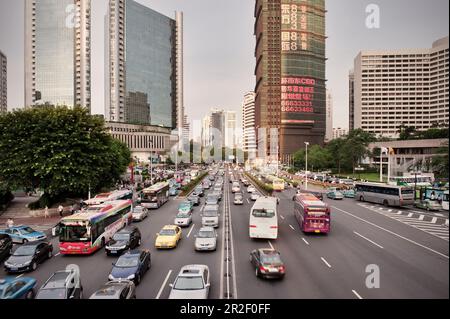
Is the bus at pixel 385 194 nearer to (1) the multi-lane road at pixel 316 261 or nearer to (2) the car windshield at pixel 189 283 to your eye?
(1) the multi-lane road at pixel 316 261

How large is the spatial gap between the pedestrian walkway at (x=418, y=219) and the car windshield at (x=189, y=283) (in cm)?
2089

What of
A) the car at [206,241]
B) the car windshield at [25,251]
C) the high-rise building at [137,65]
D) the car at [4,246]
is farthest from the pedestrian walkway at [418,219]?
the high-rise building at [137,65]

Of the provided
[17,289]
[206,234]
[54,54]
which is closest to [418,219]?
[206,234]

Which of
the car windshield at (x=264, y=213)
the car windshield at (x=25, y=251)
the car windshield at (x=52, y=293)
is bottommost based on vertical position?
the car windshield at (x=25, y=251)

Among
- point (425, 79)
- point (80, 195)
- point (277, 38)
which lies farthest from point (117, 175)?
point (425, 79)

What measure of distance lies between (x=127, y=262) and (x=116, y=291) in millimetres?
4232

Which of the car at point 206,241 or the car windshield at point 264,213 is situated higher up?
→ the car windshield at point 264,213

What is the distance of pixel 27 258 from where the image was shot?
689 inches

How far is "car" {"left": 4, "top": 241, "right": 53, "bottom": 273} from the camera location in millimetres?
17062

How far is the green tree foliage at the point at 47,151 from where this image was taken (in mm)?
33500

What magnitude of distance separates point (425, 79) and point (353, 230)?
604ft

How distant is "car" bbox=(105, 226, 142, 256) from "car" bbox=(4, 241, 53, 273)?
3.84 m

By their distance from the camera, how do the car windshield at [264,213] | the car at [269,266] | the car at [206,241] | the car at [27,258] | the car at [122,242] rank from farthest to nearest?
the car windshield at [264,213]
the car at [206,241]
the car at [122,242]
the car at [27,258]
the car at [269,266]
